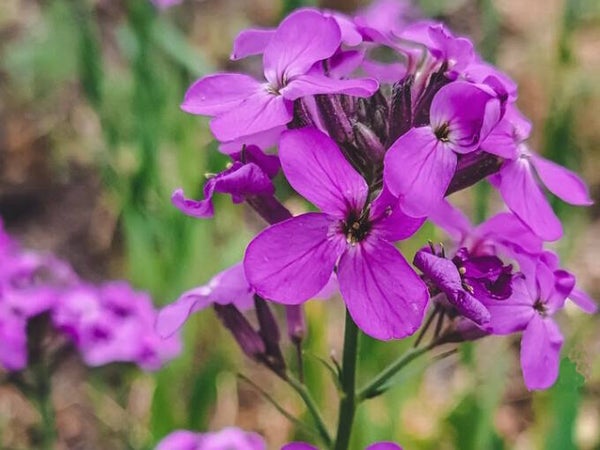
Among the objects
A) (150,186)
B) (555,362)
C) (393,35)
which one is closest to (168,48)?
(150,186)

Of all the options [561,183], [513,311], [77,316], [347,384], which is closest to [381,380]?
[347,384]

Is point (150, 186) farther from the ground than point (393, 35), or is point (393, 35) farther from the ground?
point (393, 35)

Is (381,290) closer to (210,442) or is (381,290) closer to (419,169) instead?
(419,169)

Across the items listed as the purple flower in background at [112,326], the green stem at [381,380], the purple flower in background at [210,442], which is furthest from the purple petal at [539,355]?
the purple flower in background at [112,326]

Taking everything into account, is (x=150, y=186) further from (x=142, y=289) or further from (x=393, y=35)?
(x=393, y=35)

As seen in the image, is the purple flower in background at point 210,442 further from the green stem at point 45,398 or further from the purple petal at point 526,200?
the purple petal at point 526,200

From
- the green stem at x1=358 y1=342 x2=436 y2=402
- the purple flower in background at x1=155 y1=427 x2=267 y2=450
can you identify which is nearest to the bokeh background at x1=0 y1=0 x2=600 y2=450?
the green stem at x1=358 y1=342 x2=436 y2=402

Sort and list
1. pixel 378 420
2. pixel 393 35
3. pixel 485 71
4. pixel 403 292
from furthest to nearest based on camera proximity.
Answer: pixel 378 420, pixel 393 35, pixel 485 71, pixel 403 292
